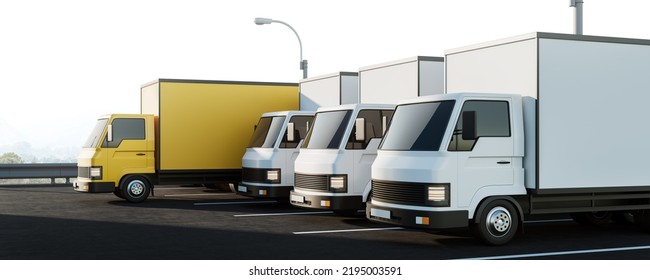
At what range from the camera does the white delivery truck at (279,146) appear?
16375 mm

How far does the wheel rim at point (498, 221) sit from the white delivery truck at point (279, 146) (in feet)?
21.4

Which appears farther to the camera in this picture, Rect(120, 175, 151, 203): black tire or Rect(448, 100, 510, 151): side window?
Rect(120, 175, 151, 203): black tire

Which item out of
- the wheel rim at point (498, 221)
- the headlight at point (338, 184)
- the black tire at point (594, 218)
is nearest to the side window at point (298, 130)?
the headlight at point (338, 184)

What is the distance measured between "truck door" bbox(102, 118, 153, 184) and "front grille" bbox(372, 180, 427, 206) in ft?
28.7

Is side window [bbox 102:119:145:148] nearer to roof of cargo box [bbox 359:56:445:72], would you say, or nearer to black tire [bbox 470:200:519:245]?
roof of cargo box [bbox 359:56:445:72]

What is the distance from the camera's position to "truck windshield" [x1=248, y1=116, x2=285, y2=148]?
16953 mm

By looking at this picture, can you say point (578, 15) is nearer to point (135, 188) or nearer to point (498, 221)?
point (498, 221)

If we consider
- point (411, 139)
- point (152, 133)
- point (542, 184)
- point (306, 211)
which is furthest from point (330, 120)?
point (152, 133)

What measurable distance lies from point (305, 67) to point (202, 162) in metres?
6.74

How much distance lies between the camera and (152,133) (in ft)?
60.4

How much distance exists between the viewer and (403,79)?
1551 centimetres

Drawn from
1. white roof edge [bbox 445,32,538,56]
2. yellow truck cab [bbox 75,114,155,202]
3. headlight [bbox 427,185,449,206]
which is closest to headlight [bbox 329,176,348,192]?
white roof edge [bbox 445,32,538,56]

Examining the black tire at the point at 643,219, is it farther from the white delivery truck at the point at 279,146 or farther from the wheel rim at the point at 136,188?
the wheel rim at the point at 136,188

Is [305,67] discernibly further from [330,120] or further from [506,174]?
[506,174]
